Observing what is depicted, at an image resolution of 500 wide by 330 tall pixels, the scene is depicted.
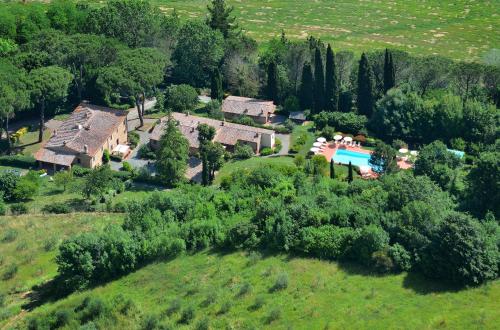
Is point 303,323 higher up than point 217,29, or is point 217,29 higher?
point 217,29

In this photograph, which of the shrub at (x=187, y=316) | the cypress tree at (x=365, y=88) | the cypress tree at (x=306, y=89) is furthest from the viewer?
the cypress tree at (x=306, y=89)

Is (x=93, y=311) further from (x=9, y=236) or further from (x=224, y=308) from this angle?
(x=9, y=236)

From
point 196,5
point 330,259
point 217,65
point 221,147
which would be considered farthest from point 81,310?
point 196,5

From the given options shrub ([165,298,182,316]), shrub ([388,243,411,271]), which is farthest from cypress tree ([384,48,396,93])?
shrub ([165,298,182,316])

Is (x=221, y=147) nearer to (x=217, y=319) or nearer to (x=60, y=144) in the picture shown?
(x=60, y=144)

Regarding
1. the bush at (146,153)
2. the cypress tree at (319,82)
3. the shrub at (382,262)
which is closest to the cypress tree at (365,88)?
the cypress tree at (319,82)

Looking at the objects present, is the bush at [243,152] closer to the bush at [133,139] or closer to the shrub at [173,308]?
the bush at [133,139]

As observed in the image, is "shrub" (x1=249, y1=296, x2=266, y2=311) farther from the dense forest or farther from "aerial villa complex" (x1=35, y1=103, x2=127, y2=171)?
"aerial villa complex" (x1=35, y1=103, x2=127, y2=171)
